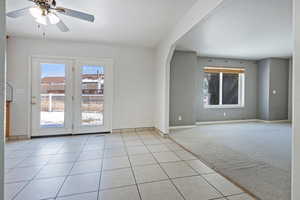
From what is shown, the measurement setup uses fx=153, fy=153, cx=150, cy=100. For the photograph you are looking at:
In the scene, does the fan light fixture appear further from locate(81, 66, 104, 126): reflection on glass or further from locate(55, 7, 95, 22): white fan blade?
locate(81, 66, 104, 126): reflection on glass

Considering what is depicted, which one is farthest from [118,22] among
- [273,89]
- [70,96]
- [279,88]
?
[279,88]

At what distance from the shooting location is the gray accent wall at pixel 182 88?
4.89 meters

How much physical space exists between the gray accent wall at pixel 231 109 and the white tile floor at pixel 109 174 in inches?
112

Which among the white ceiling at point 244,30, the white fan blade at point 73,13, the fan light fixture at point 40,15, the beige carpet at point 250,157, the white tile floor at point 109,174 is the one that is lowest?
the white tile floor at point 109,174

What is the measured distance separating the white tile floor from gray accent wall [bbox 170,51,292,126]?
2.24 meters

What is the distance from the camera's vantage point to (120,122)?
183 inches

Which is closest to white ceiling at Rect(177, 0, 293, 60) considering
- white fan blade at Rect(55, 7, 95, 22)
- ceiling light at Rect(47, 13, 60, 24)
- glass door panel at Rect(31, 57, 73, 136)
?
white fan blade at Rect(55, 7, 95, 22)

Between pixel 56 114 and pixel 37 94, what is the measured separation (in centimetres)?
71

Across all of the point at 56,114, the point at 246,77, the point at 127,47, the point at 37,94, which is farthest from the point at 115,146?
the point at 246,77

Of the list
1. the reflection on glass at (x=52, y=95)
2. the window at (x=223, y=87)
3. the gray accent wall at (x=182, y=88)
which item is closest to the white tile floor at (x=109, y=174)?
the reflection on glass at (x=52, y=95)

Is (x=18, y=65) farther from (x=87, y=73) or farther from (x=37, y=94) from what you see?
(x=87, y=73)

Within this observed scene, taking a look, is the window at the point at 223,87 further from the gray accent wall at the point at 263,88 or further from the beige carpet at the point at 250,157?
the beige carpet at the point at 250,157

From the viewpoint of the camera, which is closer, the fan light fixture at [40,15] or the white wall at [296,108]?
the white wall at [296,108]

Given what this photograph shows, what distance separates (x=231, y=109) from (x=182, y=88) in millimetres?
2549
